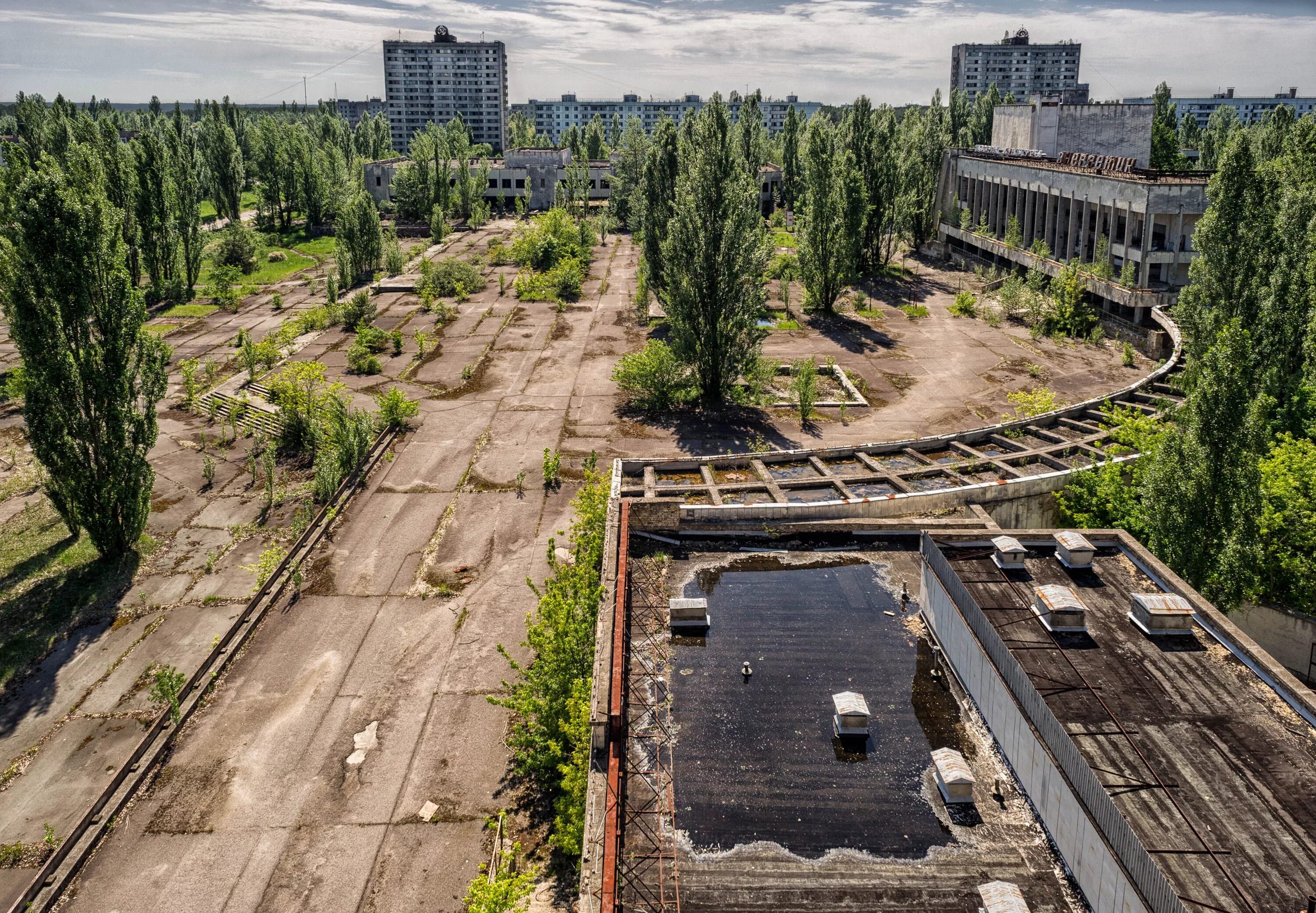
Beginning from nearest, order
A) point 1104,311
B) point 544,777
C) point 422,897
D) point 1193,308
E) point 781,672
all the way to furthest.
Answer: point 422,897, point 781,672, point 544,777, point 1193,308, point 1104,311

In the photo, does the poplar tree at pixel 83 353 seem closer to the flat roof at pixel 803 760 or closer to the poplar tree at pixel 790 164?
the flat roof at pixel 803 760

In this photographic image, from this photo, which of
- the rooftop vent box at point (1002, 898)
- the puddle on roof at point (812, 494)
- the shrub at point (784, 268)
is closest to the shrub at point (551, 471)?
the puddle on roof at point (812, 494)

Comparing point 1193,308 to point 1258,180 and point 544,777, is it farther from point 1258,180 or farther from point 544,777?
point 544,777

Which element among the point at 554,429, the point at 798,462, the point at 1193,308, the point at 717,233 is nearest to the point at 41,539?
the point at 554,429

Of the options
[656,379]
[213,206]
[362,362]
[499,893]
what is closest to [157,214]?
[362,362]

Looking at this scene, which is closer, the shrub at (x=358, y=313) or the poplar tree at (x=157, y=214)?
the shrub at (x=358, y=313)

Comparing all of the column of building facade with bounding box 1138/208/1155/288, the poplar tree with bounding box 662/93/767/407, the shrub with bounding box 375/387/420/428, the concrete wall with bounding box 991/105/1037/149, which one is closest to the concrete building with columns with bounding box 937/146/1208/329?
the column of building facade with bounding box 1138/208/1155/288
